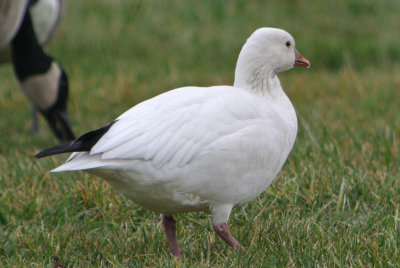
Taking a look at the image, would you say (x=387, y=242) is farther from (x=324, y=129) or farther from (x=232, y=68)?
(x=232, y=68)

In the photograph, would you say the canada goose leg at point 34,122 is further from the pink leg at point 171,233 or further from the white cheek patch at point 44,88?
the pink leg at point 171,233

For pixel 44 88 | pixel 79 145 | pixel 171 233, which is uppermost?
pixel 79 145

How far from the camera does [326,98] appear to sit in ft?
21.8

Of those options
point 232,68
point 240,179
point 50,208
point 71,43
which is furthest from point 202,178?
point 71,43

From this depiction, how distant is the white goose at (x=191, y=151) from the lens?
2902 millimetres

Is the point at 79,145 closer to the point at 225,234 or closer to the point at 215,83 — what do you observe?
the point at 225,234

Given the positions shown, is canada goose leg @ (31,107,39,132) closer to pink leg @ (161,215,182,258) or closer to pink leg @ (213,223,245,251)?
pink leg @ (161,215,182,258)

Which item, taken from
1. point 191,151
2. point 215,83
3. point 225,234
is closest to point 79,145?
point 191,151

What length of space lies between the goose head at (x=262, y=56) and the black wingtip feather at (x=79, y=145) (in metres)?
0.75

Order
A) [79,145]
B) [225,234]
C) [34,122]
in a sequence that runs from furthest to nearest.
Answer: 1. [34,122]
2. [225,234]
3. [79,145]

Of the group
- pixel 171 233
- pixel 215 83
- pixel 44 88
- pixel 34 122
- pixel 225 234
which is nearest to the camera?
pixel 225 234

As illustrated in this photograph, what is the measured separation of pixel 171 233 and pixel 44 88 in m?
3.21

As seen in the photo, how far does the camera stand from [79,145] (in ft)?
9.62

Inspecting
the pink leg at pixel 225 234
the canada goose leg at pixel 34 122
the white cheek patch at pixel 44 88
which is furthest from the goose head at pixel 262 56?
the canada goose leg at pixel 34 122
